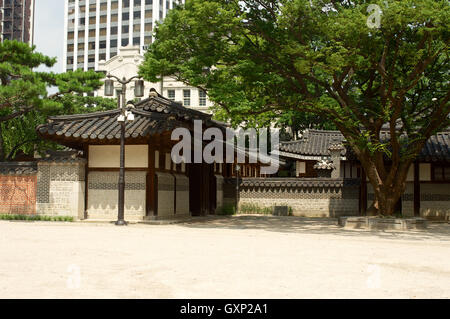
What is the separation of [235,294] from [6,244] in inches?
280

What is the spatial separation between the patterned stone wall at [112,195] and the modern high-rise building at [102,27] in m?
62.0

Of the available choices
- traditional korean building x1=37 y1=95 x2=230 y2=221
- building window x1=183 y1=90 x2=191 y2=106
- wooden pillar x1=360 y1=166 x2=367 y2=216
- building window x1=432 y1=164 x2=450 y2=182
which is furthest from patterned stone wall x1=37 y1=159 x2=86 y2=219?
building window x1=183 y1=90 x2=191 y2=106

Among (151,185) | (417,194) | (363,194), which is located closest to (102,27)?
(363,194)

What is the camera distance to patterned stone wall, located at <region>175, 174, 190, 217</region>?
22.6 m

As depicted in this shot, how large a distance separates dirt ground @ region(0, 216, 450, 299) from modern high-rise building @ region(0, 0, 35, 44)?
2800 inches

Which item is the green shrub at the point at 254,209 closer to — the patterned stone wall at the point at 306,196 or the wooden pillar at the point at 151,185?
the patterned stone wall at the point at 306,196

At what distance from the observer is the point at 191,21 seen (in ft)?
53.4

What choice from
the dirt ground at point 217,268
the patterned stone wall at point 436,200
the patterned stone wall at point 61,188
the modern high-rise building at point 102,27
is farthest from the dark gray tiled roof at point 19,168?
the modern high-rise building at point 102,27

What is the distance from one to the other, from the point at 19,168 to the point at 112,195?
13.6 ft

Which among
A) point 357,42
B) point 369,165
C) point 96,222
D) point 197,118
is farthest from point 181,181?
point 357,42

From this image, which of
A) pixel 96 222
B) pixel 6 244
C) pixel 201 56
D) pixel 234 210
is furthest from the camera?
pixel 234 210

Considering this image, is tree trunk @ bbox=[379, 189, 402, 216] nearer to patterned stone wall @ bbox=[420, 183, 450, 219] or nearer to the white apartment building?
patterned stone wall @ bbox=[420, 183, 450, 219]

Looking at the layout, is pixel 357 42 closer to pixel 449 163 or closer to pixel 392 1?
pixel 392 1

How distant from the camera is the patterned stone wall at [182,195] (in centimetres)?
2259
